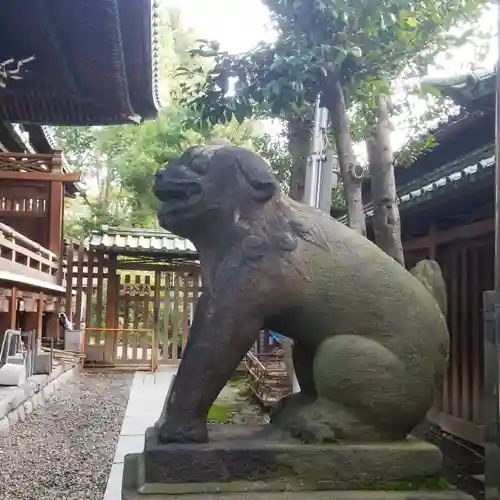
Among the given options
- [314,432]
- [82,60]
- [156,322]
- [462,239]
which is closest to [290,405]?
[314,432]

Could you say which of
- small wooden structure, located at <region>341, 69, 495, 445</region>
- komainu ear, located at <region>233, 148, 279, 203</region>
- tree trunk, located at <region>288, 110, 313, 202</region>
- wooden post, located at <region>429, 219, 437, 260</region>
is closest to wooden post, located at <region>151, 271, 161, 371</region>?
small wooden structure, located at <region>341, 69, 495, 445</region>

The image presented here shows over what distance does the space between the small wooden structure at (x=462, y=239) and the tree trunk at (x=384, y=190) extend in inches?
22.0

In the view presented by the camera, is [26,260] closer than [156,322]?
Yes

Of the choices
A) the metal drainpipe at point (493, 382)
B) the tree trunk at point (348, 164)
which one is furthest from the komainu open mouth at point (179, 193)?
the tree trunk at point (348, 164)

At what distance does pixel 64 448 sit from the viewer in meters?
6.05

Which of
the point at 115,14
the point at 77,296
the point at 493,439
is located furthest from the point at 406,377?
the point at 77,296

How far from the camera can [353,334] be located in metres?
2.02

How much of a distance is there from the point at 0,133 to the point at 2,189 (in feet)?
4.07

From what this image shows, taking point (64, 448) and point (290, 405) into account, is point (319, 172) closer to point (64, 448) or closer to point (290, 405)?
point (290, 405)

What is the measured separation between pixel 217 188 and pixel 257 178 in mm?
137

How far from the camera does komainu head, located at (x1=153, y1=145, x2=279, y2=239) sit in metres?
2.06

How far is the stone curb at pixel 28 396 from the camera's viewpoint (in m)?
6.75

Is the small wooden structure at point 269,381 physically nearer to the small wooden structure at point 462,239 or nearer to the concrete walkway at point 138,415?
the concrete walkway at point 138,415

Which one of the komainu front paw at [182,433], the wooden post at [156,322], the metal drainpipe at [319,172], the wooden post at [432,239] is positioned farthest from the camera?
the wooden post at [156,322]
